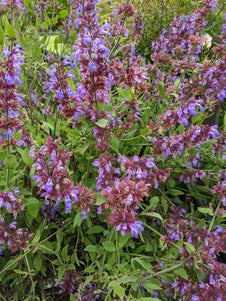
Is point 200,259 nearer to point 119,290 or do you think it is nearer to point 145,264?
point 145,264

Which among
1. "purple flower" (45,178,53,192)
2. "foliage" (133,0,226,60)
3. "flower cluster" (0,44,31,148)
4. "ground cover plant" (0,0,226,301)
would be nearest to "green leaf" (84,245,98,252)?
"ground cover plant" (0,0,226,301)

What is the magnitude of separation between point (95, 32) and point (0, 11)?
1285mm

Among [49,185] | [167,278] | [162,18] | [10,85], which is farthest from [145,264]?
[162,18]

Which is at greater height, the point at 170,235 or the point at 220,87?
the point at 220,87

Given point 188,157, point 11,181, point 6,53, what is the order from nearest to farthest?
point 6,53 → point 11,181 → point 188,157

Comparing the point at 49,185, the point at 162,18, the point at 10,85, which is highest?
the point at 162,18

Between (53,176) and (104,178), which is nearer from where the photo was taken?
(53,176)

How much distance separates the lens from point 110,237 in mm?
1551

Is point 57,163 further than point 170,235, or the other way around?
point 170,235

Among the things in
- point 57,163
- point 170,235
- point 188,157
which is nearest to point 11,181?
point 57,163

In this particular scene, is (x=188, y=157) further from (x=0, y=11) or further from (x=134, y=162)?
(x=0, y=11)

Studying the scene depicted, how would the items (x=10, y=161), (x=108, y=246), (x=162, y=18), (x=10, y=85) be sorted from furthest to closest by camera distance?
1. (x=162, y=18)
2. (x=108, y=246)
3. (x=10, y=161)
4. (x=10, y=85)

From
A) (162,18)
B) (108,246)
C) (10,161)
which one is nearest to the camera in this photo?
(10,161)

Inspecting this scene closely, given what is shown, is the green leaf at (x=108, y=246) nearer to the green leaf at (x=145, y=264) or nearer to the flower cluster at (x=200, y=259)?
the green leaf at (x=145, y=264)
